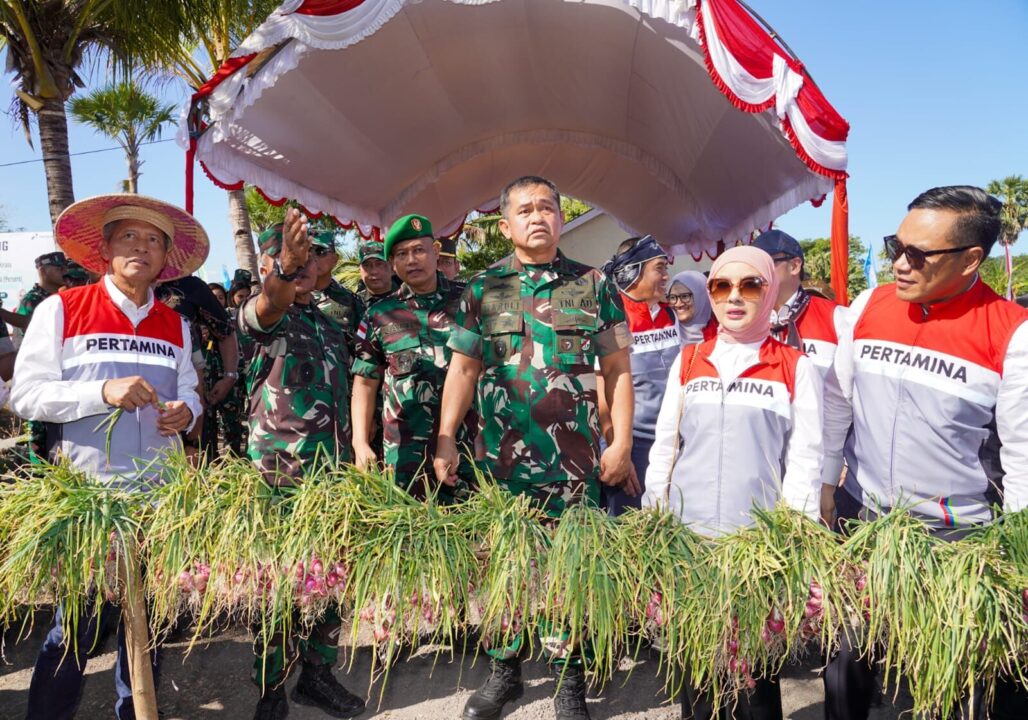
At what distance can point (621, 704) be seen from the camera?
2.70m

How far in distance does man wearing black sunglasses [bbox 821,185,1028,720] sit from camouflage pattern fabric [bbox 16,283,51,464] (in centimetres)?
337

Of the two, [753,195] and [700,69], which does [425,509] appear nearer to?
[700,69]

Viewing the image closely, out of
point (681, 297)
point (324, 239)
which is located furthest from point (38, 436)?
point (681, 297)

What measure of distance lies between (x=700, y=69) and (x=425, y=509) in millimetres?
4919

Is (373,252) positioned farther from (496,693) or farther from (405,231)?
(496,693)

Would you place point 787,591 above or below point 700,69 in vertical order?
below

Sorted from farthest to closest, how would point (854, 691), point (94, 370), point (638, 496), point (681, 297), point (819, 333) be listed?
point (681, 297), point (638, 496), point (819, 333), point (94, 370), point (854, 691)

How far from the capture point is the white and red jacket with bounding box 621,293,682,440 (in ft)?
10.5

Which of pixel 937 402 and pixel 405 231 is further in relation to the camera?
pixel 405 231

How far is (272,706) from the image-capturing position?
2.41 metres

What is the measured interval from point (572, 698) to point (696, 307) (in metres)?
1.89

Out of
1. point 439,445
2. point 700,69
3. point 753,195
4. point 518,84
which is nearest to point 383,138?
point 518,84

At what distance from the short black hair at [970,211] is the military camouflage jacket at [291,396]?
215 cm

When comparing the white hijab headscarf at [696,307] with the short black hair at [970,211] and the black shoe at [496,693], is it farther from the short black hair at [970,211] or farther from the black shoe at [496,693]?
the black shoe at [496,693]
